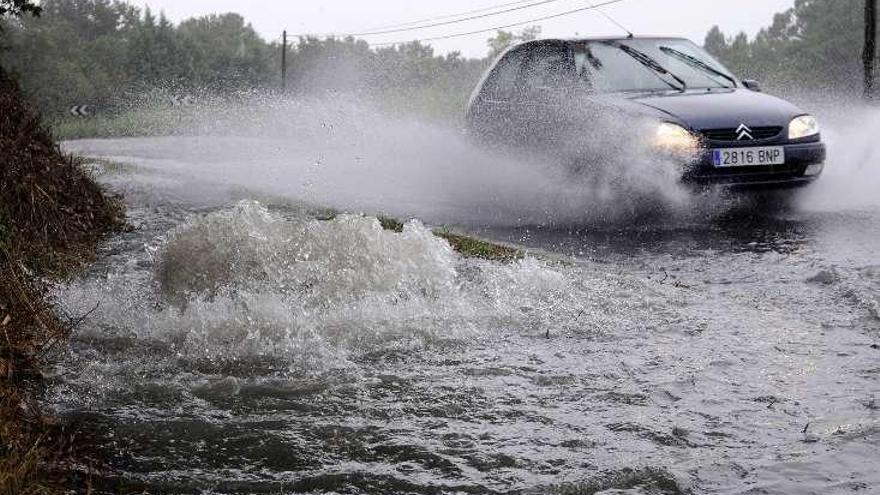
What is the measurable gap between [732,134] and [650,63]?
1.69 m

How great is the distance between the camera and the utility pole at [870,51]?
22266 mm

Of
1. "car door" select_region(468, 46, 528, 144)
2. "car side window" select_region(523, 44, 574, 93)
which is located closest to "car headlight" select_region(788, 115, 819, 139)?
"car side window" select_region(523, 44, 574, 93)

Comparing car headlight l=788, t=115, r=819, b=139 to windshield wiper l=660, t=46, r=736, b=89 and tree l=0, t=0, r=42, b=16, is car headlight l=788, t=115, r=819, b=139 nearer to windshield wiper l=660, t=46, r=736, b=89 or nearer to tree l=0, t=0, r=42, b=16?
windshield wiper l=660, t=46, r=736, b=89

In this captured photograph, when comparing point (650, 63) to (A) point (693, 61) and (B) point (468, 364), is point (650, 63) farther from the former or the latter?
(B) point (468, 364)

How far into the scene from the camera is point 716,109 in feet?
28.2

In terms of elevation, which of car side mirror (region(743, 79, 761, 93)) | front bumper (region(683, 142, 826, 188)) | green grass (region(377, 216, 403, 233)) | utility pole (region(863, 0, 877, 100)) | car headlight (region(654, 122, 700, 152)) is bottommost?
green grass (region(377, 216, 403, 233))

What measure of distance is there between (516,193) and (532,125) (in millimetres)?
760

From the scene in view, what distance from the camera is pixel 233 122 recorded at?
146 ft

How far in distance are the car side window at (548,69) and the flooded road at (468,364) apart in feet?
7.87

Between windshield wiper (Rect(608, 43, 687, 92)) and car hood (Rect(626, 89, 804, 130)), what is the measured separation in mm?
354

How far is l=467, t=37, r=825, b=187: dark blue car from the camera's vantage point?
844 centimetres

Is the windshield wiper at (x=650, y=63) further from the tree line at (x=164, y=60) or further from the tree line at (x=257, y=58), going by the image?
the tree line at (x=164, y=60)

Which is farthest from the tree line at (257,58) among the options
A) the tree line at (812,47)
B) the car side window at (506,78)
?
the car side window at (506,78)

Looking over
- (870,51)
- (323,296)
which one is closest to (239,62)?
(870,51)
